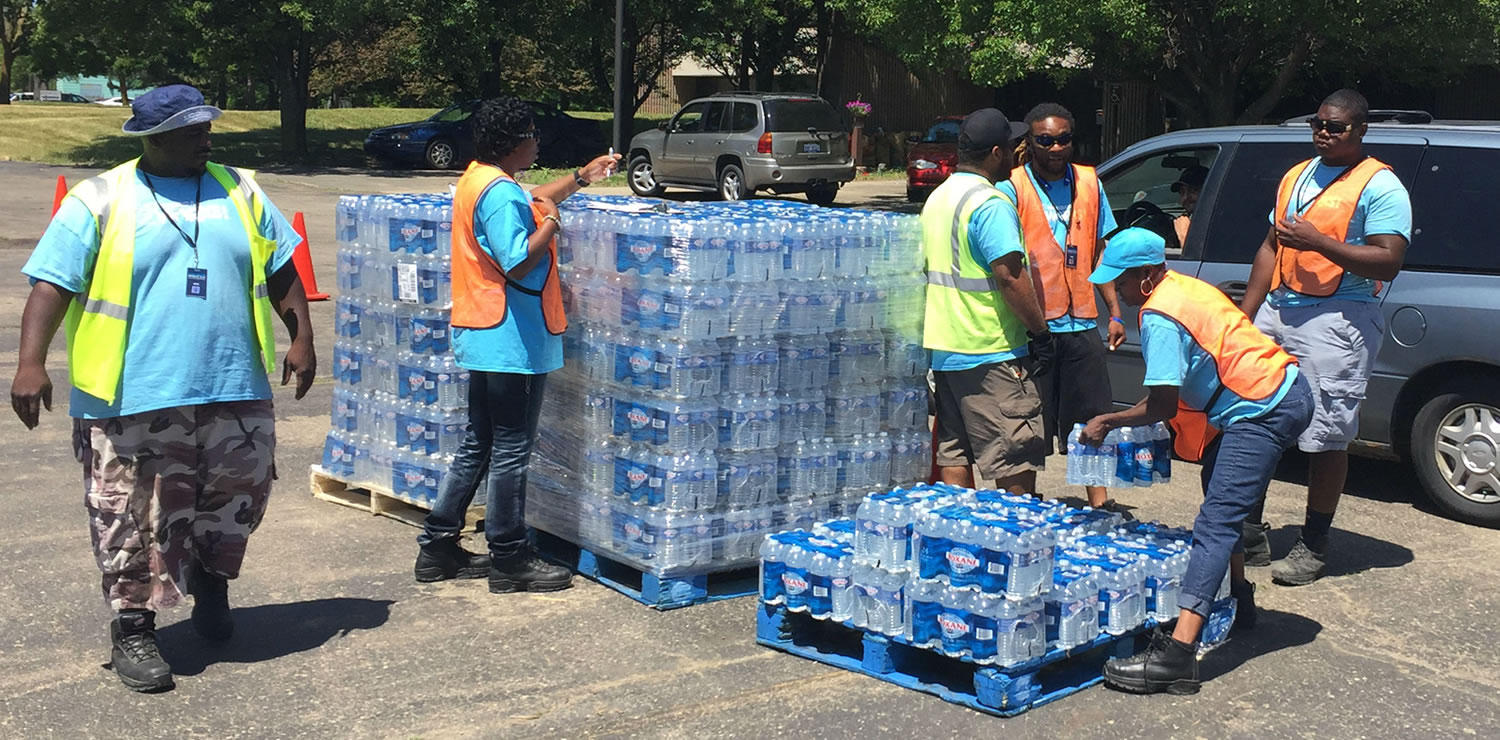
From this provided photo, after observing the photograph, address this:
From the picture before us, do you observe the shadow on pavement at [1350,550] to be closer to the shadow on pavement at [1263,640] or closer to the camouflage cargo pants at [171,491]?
the shadow on pavement at [1263,640]

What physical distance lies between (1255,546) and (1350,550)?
21.8 inches

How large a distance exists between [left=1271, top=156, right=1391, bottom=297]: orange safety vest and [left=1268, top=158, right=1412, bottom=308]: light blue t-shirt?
0.07ft

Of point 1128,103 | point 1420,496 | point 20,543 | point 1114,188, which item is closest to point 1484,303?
point 1420,496

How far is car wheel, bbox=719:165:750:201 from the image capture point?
2598 centimetres

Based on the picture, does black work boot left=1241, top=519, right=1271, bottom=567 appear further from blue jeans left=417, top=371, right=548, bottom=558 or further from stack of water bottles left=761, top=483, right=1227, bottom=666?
blue jeans left=417, top=371, right=548, bottom=558

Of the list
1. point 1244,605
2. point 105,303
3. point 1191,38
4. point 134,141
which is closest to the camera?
point 105,303

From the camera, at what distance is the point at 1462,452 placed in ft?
23.4

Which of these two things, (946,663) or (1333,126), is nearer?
(946,663)

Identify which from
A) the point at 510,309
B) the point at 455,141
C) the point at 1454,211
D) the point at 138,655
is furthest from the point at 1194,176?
the point at 455,141

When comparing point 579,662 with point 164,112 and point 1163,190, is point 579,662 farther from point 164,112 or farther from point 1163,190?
point 1163,190

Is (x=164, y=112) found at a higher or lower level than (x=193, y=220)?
higher

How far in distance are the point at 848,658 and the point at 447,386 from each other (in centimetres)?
244

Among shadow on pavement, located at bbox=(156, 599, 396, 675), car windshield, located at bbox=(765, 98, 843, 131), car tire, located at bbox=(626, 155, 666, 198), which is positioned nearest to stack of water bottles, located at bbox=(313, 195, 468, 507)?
shadow on pavement, located at bbox=(156, 599, 396, 675)

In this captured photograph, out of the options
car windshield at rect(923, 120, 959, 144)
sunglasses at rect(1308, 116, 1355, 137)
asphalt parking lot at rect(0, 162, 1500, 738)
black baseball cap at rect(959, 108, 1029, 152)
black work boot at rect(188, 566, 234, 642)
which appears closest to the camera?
asphalt parking lot at rect(0, 162, 1500, 738)
